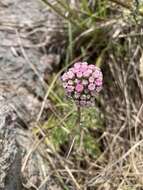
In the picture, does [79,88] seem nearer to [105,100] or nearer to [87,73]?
[87,73]

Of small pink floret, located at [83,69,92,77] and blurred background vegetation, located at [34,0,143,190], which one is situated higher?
small pink floret, located at [83,69,92,77]

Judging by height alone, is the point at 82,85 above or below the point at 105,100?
above

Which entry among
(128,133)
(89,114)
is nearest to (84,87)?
(89,114)

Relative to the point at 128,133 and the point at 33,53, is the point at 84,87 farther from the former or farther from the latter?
the point at 33,53

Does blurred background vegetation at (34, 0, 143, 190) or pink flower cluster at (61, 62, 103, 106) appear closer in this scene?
pink flower cluster at (61, 62, 103, 106)

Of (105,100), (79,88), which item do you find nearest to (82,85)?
(79,88)

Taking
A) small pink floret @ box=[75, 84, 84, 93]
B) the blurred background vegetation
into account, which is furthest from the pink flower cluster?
the blurred background vegetation

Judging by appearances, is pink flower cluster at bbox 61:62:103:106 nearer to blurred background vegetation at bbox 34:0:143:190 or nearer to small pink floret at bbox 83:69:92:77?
small pink floret at bbox 83:69:92:77

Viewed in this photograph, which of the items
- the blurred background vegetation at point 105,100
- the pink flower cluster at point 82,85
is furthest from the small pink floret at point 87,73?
the blurred background vegetation at point 105,100
